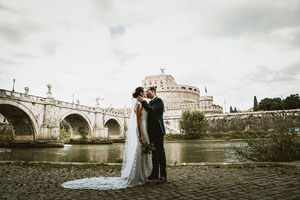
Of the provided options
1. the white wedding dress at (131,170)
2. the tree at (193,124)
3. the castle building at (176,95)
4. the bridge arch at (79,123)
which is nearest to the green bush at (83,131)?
the bridge arch at (79,123)

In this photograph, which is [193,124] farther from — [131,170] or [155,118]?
[131,170]

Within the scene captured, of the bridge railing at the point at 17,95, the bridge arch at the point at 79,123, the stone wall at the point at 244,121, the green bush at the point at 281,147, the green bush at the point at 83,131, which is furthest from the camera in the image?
the stone wall at the point at 244,121

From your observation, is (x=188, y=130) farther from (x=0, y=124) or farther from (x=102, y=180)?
(x=0, y=124)

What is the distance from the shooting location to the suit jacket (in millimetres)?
4832

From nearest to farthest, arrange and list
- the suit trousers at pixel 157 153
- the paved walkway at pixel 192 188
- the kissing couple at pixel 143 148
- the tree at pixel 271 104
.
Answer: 1. the paved walkway at pixel 192 188
2. the kissing couple at pixel 143 148
3. the suit trousers at pixel 157 153
4. the tree at pixel 271 104

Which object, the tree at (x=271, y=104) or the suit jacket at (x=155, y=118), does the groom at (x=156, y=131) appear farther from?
the tree at (x=271, y=104)

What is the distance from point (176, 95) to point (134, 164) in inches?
3065

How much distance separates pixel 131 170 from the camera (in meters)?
4.44

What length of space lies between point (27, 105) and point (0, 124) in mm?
37942

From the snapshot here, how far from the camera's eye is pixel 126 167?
187 inches

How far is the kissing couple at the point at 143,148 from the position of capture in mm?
4492

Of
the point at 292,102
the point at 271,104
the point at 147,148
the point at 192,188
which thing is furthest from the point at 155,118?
the point at 292,102

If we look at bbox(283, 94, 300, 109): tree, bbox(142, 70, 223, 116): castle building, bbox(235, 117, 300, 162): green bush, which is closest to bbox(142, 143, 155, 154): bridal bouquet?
bbox(235, 117, 300, 162): green bush

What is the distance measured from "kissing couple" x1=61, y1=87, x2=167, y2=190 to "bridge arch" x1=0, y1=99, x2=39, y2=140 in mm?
22927
